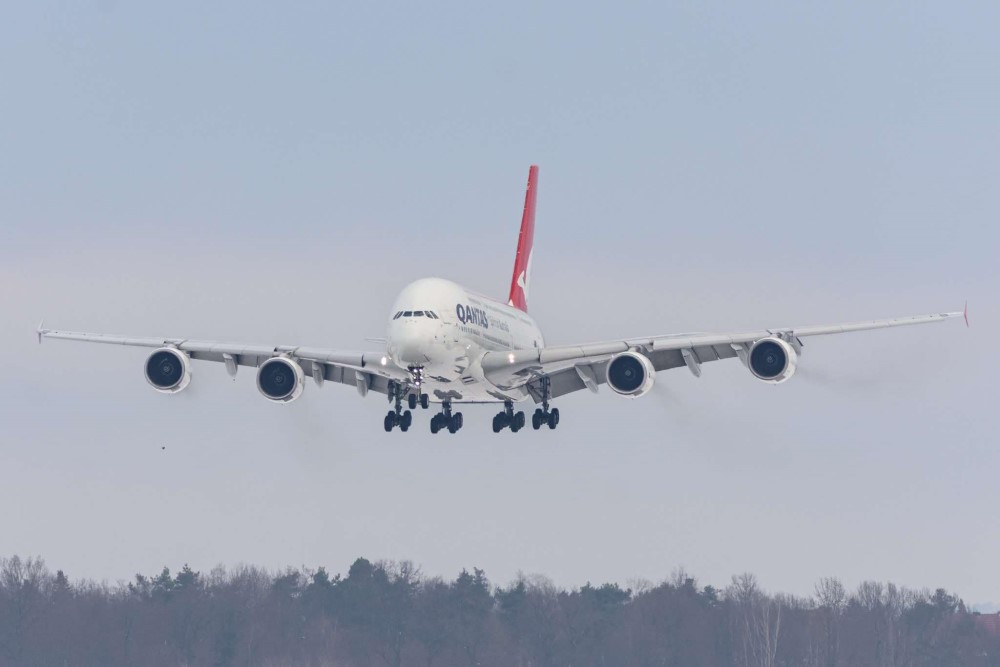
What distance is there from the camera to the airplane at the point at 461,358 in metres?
80.0

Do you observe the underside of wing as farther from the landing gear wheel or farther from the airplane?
the landing gear wheel

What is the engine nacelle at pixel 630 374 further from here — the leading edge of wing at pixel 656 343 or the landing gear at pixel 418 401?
the landing gear at pixel 418 401

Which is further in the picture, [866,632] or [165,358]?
[866,632]

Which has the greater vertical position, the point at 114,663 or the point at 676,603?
the point at 676,603

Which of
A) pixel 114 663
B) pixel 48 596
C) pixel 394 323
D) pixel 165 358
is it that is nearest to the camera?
pixel 394 323

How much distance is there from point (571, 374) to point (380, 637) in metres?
43.9

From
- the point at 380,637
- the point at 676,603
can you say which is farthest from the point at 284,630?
the point at 676,603

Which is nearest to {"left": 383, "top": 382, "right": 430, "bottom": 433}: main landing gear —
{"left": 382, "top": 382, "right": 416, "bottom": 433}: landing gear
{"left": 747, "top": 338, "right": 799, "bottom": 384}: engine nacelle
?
{"left": 382, "top": 382, "right": 416, "bottom": 433}: landing gear

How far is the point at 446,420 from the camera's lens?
89125 millimetres

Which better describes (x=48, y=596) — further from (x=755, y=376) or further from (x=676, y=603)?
(x=755, y=376)

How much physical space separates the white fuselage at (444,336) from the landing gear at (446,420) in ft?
8.36

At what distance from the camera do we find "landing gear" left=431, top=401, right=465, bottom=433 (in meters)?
88.9

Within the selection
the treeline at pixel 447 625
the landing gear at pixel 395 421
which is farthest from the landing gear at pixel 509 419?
the treeline at pixel 447 625

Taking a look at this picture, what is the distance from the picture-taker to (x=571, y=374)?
289 feet
